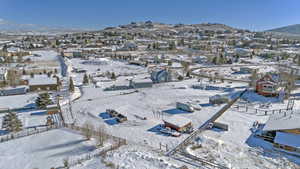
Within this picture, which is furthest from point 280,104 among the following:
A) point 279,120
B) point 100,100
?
point 100,100

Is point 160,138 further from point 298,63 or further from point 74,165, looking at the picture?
point 298,63

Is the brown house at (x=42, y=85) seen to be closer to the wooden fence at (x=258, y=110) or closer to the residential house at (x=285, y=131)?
the wooden fence at (x=258, y=110)

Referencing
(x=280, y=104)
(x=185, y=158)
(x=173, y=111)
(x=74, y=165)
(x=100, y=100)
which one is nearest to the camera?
(x=74, y=165)

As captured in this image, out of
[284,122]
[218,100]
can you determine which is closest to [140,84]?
[218,100]

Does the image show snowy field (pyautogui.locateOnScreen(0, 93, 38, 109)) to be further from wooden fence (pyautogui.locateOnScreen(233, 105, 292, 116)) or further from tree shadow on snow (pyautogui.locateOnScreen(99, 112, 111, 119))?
wooden fence (pyautogui.locateOnScreen(233, 105, 292, 116))

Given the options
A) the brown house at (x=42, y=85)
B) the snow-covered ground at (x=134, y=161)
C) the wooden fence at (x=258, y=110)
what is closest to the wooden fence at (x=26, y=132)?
the snow-covered ground at (x=134, y=161)
